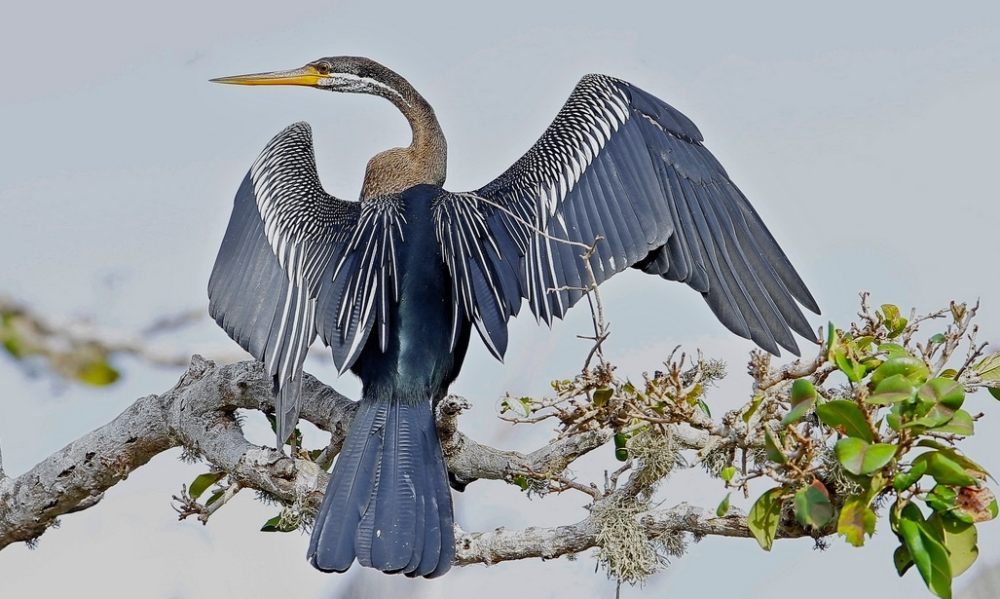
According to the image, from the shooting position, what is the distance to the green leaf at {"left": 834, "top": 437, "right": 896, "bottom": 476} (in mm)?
1668

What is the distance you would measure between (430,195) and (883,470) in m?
1.69

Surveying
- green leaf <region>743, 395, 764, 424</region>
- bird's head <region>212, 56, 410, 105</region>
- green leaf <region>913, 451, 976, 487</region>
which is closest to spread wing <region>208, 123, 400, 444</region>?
bird's head <region>212, 56, 410, 105</region>

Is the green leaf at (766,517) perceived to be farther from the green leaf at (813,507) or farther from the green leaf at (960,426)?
the green leaf at (960,426)

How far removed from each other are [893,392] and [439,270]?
143 cm

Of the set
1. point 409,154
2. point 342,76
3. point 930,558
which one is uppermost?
point 342,76

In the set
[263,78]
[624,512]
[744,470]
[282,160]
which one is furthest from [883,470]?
[263,78]

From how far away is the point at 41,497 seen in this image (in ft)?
10.3

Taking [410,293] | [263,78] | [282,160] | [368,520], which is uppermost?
[263,78]

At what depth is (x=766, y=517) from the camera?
185cm

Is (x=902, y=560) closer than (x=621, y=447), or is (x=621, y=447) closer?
(x=902, y=560)

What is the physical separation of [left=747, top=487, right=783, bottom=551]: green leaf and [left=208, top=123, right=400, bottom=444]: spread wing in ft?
3.72

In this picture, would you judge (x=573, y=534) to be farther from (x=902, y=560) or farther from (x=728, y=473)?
(x=902, y=560)

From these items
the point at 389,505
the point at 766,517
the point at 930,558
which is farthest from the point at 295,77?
the point at 930,558

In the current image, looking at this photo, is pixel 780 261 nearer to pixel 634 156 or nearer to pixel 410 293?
pixel 634 156
